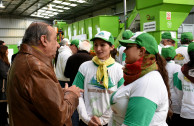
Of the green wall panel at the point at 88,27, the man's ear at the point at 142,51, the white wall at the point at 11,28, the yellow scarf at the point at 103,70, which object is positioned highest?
the white wall at the point at 11,28

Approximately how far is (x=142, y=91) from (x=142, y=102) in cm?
8

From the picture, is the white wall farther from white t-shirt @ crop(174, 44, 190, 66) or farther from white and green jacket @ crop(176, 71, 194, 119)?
white and green jacket @ crop(176, 71, 194, 119)

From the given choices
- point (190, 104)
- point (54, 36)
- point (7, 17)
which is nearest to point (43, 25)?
point (54, 36)

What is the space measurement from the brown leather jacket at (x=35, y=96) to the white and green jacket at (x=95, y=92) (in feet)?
2.73

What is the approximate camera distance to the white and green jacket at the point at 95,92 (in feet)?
8.10

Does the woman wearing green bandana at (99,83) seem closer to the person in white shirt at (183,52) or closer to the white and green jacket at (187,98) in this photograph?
the white and green jacket at (187,98)

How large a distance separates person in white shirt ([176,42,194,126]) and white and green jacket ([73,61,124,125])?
1.13m

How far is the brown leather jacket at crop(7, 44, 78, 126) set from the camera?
5.22 ft

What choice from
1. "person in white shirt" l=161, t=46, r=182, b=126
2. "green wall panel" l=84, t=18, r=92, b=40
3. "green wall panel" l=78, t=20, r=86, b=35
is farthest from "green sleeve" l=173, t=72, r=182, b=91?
"green wall panel" l=78, t=20, r=86, b=35

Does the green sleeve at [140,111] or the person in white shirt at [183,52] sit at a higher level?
the person in white shirt at [183,52]

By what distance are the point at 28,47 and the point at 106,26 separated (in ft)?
31.1

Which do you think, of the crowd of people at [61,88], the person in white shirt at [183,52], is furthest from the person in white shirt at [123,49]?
the crowd of people at [61,88]

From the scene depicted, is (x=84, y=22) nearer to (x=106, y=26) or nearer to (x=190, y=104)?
(x=106, y=26)

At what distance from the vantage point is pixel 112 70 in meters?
2.56
